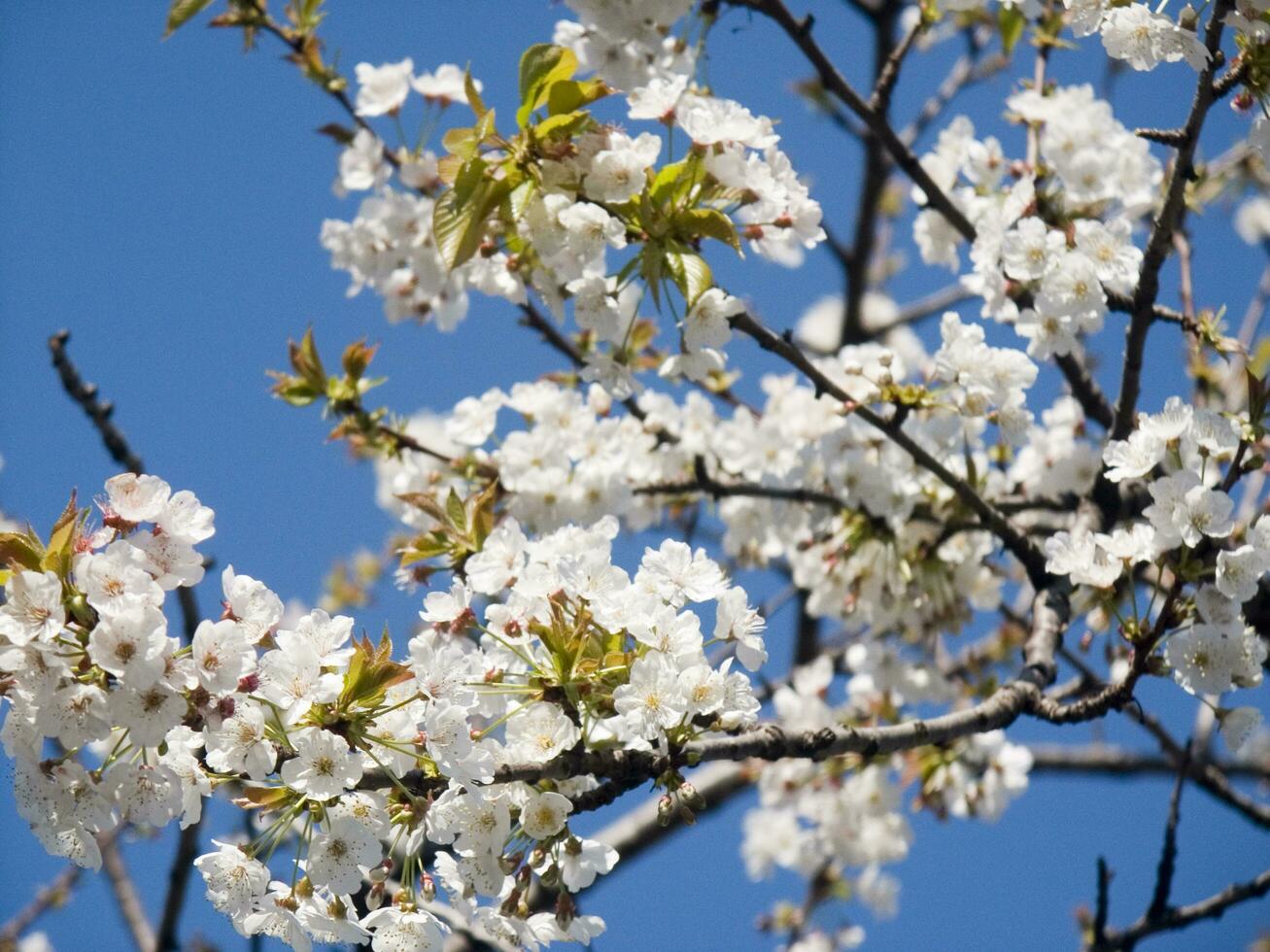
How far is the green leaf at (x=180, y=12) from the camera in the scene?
112 inches

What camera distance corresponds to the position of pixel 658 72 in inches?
124

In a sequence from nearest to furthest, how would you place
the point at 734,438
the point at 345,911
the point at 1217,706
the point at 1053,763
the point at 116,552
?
the point at 116,552 → the point at 345,911 → the point at 1217,706 → the point at 734,438 → the point at 1053,763

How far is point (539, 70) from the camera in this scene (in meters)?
2.38

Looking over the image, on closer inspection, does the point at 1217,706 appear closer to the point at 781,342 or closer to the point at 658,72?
the point at 781,342

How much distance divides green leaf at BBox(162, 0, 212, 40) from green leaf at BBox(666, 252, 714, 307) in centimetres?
142

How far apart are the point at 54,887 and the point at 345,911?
4062 mm

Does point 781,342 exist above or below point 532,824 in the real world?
above

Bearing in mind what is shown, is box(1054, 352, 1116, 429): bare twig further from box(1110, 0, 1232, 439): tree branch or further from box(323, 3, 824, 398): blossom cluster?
box(323, 3, 824, 398): blossom cluster

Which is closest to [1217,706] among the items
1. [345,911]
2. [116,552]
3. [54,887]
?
[345,911]

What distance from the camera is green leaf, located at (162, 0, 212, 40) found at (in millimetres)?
2854

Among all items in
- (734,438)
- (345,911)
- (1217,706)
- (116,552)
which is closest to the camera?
(116,552)

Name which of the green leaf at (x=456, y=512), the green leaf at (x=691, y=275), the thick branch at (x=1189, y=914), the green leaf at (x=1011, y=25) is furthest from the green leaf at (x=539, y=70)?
the thick branch at (x=1189, y=914)

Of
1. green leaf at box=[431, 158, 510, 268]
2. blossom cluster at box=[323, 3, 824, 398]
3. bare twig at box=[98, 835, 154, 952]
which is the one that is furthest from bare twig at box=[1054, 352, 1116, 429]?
bare twig at box=[98, 835, 154, 952]

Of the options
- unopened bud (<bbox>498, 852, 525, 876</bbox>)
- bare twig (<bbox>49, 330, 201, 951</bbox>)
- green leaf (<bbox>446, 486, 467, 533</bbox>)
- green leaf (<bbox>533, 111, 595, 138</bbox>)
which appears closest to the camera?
unopened bud (<bbox>498, 852, 525, 876</bbox>)
